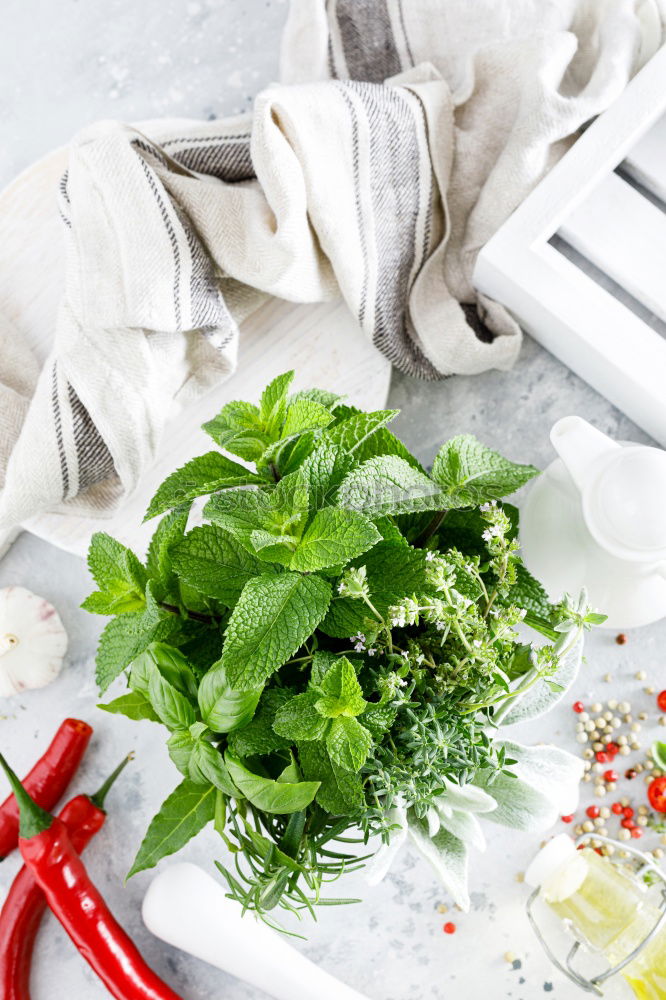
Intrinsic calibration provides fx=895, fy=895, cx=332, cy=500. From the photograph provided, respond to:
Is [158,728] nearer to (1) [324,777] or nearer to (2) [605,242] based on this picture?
(1) [324,777]

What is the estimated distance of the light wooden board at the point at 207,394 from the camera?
79 cm

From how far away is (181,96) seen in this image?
0.87 meters

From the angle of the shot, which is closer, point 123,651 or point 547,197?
point 123,651

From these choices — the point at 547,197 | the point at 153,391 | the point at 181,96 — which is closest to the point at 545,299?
the point at 547,197

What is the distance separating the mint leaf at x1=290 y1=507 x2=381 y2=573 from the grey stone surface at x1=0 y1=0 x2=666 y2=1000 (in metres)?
0.37

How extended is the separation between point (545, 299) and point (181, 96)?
1.43ft

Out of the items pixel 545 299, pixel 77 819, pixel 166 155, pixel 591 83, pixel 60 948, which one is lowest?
pixel 60 948

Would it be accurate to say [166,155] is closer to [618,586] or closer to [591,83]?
[591,83]

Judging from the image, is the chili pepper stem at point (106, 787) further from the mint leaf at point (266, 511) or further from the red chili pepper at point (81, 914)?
the mint leaf at point (266, 511)

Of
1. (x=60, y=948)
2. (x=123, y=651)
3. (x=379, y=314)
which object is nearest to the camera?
(x=123, y=651)

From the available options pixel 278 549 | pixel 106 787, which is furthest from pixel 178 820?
pixel 106 787

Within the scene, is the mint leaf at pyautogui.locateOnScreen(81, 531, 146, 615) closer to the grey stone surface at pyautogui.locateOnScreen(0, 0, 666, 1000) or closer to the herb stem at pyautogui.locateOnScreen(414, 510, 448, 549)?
the herb stem at pyautogui.locateOnScreen(414, 510, 448, 549)

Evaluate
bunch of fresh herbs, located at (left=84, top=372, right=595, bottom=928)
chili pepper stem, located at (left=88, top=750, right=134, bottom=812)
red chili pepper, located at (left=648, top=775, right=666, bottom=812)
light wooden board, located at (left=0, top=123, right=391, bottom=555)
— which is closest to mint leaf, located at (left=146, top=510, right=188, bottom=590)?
bunch of fresh herbs, located at (left=84, top=372, right=595, bottom=928)

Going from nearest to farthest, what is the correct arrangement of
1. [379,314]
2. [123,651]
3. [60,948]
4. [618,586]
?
[123,651] < [618,586] < [379,314] < [60,948]
